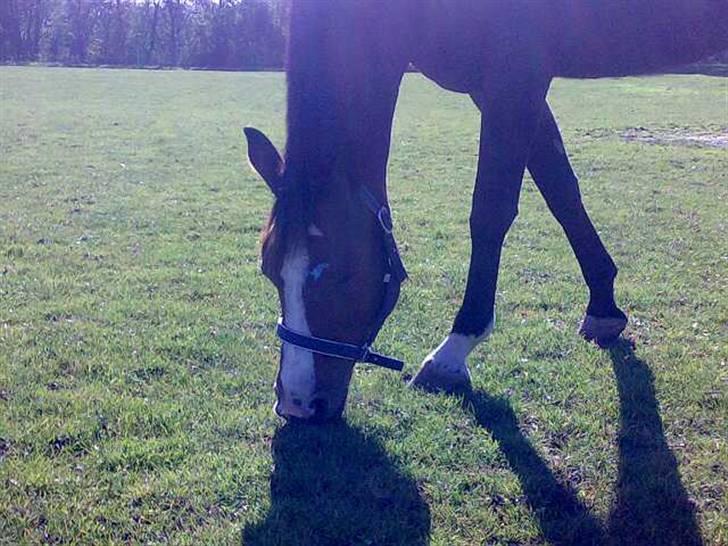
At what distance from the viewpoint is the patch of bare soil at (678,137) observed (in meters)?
13.8

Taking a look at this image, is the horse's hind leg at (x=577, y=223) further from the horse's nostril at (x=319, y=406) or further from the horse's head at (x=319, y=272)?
the horse's nostril at (x=319, y=406)

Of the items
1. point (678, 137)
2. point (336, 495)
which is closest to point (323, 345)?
point (336, 495)

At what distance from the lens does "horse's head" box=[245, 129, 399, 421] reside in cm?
284

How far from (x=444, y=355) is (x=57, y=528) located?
5.92ft

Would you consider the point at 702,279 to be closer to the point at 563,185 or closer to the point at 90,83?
the point at 563,185

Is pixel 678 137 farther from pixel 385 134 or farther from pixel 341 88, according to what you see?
pixel 341 88

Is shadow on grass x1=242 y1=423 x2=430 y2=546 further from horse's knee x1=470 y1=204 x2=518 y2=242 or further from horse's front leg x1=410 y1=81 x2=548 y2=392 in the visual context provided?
horse's knee x1=470 y1=204 x2=518 y2=242

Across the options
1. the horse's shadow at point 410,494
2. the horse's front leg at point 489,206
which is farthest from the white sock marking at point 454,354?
the horse's shadow at point 410,494

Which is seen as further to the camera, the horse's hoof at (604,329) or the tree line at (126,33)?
the tree line at (126,33)

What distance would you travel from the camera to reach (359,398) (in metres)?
3.53

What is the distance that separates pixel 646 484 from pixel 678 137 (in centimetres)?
1325

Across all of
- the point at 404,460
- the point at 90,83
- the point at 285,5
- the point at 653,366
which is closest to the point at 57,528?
the point at 404,460

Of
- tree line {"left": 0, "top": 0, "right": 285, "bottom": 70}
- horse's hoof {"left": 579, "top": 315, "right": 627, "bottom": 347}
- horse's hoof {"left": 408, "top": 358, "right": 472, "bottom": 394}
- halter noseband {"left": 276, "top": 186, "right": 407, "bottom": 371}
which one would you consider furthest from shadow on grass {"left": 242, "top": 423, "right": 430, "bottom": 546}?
tree line {"left": 0, "top": 0, "right": 285, "bottom": 70}

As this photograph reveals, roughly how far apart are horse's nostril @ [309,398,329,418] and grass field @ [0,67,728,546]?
137 mm
